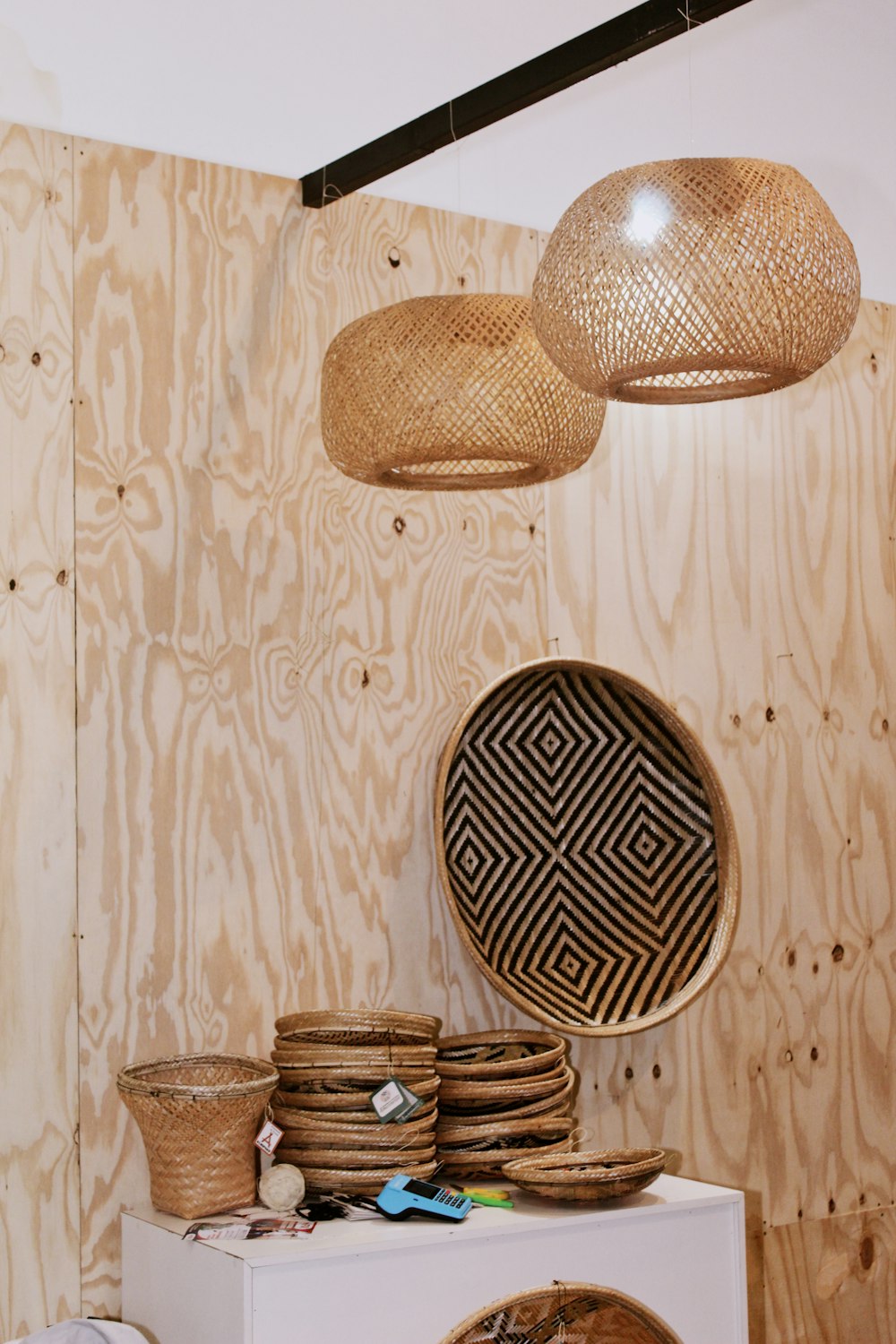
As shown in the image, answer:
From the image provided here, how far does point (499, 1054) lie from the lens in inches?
104

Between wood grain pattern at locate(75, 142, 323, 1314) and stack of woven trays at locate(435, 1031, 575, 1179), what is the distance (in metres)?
0.33

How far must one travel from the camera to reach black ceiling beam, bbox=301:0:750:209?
2.09 meters

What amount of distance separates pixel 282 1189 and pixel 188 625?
3.07 ft

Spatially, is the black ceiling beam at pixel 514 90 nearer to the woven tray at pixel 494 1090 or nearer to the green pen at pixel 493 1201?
the woven tray at pixel 494 1090

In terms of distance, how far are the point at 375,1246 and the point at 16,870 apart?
31.9 inches

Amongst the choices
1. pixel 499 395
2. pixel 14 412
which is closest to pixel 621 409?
pixel 499 395

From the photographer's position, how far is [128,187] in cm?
261

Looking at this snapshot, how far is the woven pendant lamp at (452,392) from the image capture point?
212cm

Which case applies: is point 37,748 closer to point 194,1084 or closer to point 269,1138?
point 194,1084

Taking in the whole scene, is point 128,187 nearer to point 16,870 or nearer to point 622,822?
point 16,870

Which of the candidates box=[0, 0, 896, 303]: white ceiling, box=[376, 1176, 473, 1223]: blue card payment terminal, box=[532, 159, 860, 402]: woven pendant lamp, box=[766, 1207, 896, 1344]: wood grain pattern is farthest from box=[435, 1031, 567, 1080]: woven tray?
box=[0, 0, 896, 303]: white ceiling

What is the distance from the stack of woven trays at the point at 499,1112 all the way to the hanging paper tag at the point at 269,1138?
0.30 meters

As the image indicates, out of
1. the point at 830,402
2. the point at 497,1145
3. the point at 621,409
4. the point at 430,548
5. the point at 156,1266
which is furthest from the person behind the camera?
the point at 830,402

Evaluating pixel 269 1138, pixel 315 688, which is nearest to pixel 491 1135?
pixel 269 1138
